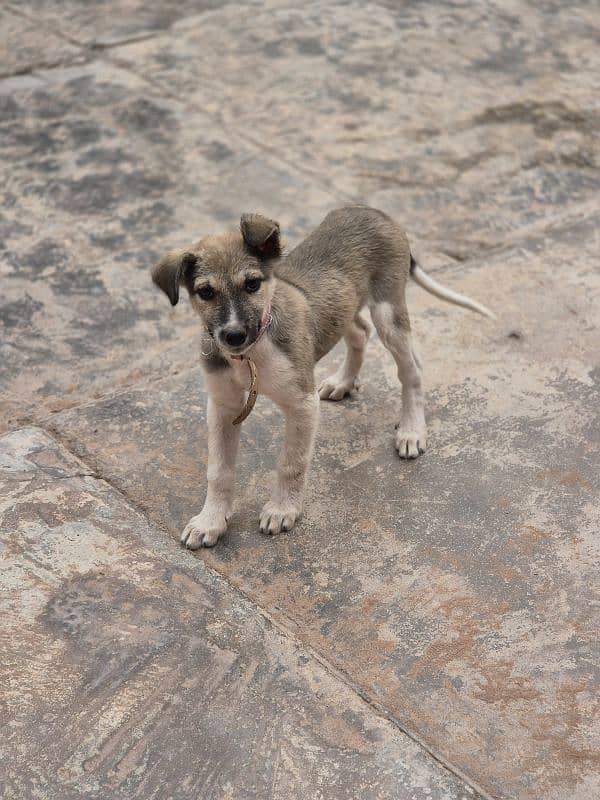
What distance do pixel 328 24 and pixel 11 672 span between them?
8.17m

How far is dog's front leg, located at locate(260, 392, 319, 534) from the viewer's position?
4770 millimetres

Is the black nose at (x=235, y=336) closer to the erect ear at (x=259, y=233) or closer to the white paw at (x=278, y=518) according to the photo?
the erect ear at (x=259, y=233)

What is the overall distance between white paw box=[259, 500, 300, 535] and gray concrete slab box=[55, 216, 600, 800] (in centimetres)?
8

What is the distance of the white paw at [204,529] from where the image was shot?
15.8 feet

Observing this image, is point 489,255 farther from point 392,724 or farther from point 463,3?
point 463,3

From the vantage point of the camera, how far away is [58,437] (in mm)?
5551

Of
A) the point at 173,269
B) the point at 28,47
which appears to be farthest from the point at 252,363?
the point at 28,47

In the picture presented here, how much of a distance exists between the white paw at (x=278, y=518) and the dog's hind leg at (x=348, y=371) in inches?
42.6

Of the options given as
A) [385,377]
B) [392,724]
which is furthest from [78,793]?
[385,377]

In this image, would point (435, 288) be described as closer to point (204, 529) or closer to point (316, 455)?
point (316, 455)

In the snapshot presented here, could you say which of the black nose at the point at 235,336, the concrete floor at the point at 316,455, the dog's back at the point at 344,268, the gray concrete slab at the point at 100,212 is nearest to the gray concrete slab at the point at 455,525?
the concrete floor at the point at 316,455

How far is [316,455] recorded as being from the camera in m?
5.48

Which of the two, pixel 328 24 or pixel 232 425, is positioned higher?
pixel 232 425

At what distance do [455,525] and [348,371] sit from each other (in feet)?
4.18
